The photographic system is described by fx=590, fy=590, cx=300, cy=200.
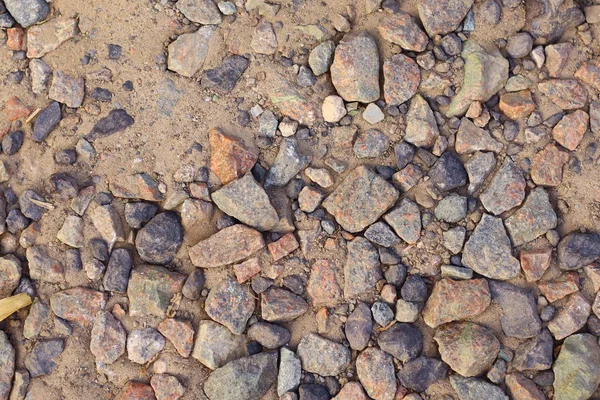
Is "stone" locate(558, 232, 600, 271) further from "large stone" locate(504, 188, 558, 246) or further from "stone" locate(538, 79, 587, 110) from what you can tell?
"stone" locate(538, 79, 587, 110)

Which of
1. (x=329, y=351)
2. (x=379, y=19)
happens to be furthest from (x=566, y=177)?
(x=329, y=351)

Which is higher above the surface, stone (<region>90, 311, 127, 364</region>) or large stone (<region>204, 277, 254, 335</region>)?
large stone (<region>204, 277, 254, 335</region>)

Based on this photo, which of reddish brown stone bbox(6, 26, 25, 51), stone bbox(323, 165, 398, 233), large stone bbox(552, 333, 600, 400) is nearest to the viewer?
large stone bbox(552, 333, 600, 400)

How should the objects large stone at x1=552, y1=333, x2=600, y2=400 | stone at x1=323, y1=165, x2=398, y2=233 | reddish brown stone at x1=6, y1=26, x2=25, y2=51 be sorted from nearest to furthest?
large stone at x1=552, y1=333, x2=600, y2=400, stone at x1=323, y1=165, x2=398, y2=233, reddish brown stone at x1=6, y1=26, x2=25, y2=51

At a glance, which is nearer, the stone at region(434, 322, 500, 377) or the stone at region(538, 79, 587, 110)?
the stone at region(434, 322, 500, 377)

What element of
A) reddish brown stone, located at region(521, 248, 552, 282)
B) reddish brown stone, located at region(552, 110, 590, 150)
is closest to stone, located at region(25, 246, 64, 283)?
reddish brown stone, located at region(521, 248, 552, 282)

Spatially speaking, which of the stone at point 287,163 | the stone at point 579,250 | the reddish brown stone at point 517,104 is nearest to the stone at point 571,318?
the stone at point 579,250
